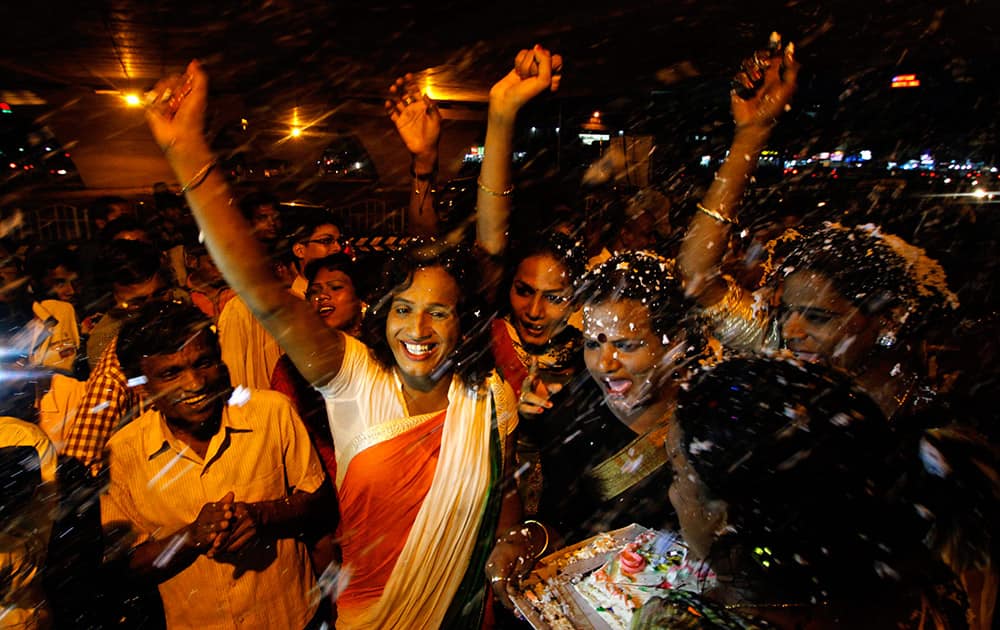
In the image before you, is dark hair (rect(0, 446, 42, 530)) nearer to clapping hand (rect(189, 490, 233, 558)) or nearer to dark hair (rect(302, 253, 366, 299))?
clapping hand (rect(189, 490, 233, 558))

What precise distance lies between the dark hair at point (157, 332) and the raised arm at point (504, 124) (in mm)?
1364

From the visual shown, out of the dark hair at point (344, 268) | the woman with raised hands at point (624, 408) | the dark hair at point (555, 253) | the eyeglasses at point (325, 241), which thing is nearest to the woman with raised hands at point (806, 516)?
the woman with raised hands at point (624, 408)

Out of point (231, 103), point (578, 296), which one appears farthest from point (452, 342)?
point (231, 103)

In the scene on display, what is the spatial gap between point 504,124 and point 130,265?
259 cm

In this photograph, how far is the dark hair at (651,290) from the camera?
8.02 feet

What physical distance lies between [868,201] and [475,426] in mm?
13291

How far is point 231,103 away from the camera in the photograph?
1055cm

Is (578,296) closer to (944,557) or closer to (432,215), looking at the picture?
(432,215)

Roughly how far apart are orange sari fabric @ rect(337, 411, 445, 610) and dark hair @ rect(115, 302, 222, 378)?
34.7 inches

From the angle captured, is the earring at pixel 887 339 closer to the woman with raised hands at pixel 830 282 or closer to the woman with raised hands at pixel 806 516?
the woman with raised hands at pixel 830 282

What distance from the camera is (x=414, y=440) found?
2.21 m

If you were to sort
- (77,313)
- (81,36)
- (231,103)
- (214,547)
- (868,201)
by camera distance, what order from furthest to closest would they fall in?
(868,201) < (231,103) < (81,36) < (77,313) < (214,547)

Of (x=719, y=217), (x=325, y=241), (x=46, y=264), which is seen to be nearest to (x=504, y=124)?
(x=719, y=217)

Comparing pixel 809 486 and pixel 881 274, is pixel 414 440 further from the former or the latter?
pixel 881 274
